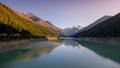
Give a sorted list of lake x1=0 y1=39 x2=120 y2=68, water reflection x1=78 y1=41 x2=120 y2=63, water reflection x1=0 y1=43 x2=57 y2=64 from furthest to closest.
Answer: water reflection x1=78 y1=41 x2=120 y2=63 → water reflection x1=0 y1=43 x2=57 y2=64 → lake x1=0 y1=39 x2=120 y2=68

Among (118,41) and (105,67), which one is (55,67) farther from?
(118,41)

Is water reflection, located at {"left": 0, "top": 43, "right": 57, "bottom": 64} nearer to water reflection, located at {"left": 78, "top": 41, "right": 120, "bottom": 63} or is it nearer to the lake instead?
the lake

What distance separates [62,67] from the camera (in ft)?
94.6

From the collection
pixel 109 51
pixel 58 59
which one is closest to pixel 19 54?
pixel 58 59

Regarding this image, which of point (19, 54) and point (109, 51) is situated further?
point (109, 51)

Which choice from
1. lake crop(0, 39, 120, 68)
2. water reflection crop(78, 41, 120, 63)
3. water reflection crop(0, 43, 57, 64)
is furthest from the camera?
water reflection crop(78, 41, 120, 63)

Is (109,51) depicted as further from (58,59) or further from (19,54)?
(19,54)

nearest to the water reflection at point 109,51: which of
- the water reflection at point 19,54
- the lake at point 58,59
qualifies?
the lake at point 58,59

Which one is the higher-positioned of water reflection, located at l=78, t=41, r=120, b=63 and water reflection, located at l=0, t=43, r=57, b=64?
water reflection, located at l=78, t=41, r=120, b=63

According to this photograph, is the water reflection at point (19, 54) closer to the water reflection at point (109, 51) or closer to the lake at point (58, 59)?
the lake at point (58, 59)

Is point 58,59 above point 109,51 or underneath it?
underneath

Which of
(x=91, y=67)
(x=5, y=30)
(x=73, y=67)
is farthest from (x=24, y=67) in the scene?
(x=5, y=30)

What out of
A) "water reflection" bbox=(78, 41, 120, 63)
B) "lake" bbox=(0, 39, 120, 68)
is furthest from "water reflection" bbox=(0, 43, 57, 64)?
"water reflection" bbox=(78, 41, 120, 63)

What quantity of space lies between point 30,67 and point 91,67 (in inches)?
351
